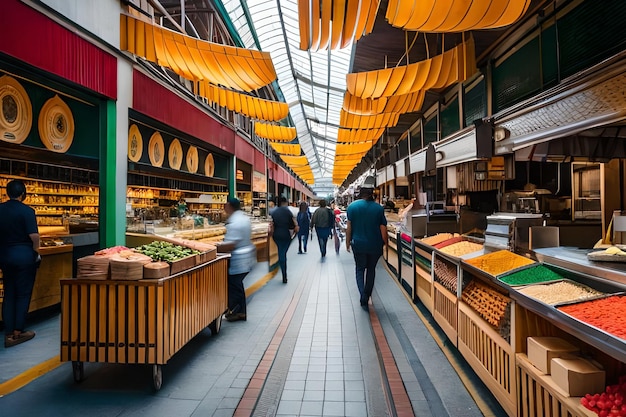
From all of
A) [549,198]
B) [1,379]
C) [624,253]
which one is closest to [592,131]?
[624,253]

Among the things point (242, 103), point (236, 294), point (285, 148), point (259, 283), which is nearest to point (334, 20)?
point (236, 294)

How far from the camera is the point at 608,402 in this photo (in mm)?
1851

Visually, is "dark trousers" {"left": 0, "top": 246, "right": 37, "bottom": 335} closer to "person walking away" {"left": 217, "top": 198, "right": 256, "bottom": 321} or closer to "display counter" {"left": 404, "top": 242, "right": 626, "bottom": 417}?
"person walking away" {"left": 217, "top": 198, "right": 256, "bottom": 321}

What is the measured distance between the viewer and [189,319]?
12.1 ft

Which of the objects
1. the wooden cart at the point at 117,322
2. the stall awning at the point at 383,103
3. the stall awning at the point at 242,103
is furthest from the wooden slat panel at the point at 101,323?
the stall awning at the point at 242,103

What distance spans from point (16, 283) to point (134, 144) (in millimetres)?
3672

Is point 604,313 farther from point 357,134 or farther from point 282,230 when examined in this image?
point 357,134

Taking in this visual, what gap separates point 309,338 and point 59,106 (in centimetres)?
496

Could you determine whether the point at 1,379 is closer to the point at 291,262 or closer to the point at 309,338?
the point at 309,338

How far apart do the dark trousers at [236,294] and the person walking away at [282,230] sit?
237 centimetres

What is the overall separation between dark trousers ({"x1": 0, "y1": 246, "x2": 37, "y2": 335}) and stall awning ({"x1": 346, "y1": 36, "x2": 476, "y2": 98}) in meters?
4.81

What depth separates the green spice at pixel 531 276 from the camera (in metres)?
2.80

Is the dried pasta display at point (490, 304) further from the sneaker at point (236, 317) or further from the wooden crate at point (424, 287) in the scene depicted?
the sneaker at point (236, 317)

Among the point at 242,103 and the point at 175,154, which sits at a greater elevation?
the point at 242,103
